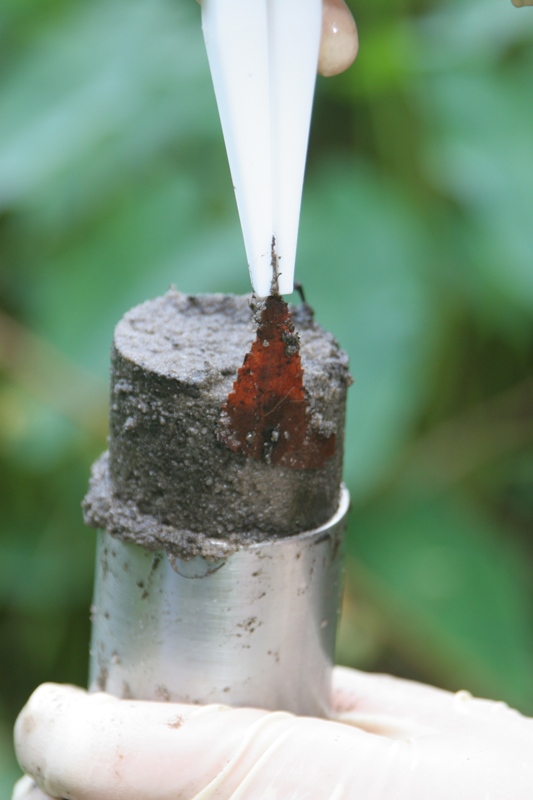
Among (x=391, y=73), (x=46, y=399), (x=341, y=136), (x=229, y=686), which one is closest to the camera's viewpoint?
(x=229, y=686)

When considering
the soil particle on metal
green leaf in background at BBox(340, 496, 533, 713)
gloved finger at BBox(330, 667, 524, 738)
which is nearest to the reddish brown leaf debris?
the soil particle on metal

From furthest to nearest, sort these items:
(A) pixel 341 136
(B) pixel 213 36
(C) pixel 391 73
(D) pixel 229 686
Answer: (A) pixel 341 136 < (C) pixel 391 73 < (D) pixel 229 686 < (B) pixel 213 36

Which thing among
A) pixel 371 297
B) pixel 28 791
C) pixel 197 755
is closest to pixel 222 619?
pixel 197 755

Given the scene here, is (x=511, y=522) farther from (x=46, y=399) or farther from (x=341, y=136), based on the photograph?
(x=46, y=399)

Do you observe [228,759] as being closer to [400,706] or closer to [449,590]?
[400,706]

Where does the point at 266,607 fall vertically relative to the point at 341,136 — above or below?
below

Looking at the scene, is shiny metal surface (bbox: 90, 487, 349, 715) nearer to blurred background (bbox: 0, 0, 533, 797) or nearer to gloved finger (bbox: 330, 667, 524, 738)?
gloved finger (bbox: 330, 667, 524, 738)

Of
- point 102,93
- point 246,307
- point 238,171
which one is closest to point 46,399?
point 102,93
